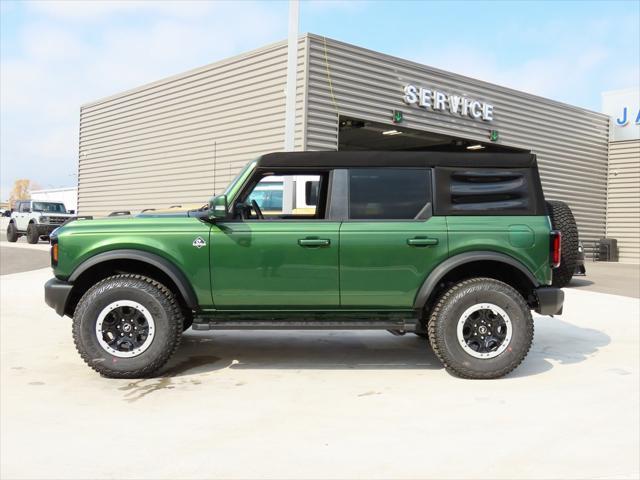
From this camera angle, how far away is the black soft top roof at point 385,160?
4754 mm

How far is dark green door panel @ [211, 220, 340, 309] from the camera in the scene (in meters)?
4.53

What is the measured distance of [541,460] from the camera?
3.01 m

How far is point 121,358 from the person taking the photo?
14.5 feet

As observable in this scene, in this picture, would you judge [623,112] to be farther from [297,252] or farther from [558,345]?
[297,252]

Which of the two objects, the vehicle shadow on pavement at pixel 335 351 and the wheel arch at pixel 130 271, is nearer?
the wheel arch at pixel 130 271

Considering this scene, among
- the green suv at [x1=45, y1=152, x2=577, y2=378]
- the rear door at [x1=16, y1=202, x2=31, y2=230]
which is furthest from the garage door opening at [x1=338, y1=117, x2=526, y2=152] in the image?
the rear door at [x1=16, y1=202, x2=31, y2=230]

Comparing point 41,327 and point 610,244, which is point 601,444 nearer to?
point 41,327

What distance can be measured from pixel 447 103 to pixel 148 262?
14.3 m

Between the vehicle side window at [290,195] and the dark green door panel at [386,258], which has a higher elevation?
the vehicle side window at [290,195]

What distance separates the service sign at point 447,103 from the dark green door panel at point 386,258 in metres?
12.1

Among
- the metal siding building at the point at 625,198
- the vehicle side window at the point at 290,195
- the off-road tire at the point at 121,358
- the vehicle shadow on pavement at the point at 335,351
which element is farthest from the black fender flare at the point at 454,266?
the metal siding building at the point at 625,198

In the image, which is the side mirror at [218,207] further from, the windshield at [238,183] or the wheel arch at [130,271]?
the wheel arch at [130,271]

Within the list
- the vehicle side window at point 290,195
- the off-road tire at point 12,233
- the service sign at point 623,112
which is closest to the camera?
the vehicle side window at point 290,195

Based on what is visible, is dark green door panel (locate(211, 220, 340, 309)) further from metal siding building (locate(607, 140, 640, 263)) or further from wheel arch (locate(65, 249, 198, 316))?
metal siding building (locate(607, 140, 640, 263))
